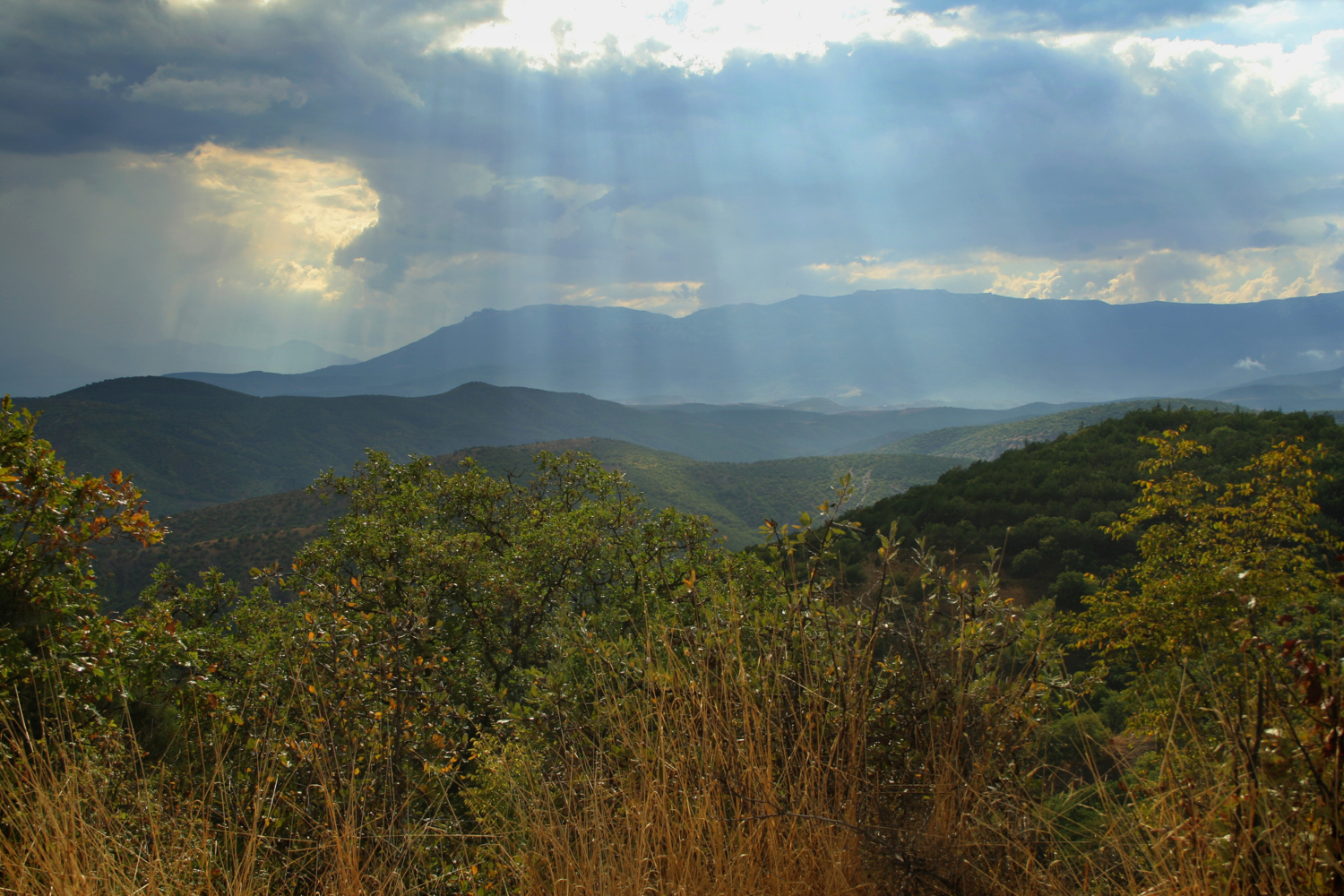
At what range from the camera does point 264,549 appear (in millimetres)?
50219

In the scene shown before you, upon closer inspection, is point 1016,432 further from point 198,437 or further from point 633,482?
point 198,437

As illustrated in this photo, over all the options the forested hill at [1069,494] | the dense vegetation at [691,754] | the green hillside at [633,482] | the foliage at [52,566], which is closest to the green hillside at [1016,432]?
the green hillside at [633,482]

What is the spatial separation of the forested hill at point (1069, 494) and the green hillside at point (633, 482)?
6.17 metres

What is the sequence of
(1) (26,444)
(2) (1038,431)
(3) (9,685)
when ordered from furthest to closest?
(2) (1038,431)
(1) (26,444)
(3) (9,685)

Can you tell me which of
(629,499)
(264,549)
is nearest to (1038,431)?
(264,549)

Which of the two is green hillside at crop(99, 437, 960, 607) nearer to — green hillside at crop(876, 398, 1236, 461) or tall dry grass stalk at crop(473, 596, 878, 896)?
green hillside at crop(876, 398, 1236, 461)

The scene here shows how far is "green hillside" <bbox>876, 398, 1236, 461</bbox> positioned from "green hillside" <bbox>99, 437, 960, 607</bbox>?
15.7m

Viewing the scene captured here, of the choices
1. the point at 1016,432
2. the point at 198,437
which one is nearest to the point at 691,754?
the point at 1016,432

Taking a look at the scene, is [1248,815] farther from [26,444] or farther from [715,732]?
[26,444]

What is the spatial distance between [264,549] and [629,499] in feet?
166

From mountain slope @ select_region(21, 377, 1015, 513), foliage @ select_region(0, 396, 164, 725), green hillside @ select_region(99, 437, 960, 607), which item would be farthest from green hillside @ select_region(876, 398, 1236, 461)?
mountain slope @ select_region(21, 377, 1015, 513)

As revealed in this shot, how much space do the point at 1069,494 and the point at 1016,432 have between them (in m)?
88.3

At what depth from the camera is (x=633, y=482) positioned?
4759 centimetres

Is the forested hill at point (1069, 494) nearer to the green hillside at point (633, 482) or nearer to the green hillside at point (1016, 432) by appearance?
the green hillside at point (633, 482)
